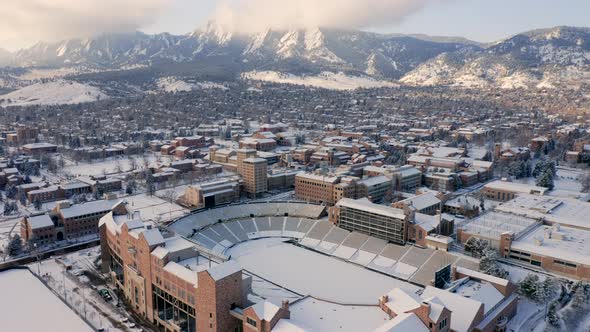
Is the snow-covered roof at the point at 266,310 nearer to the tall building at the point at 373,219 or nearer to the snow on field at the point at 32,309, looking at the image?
the snow on field at the point at 32,309

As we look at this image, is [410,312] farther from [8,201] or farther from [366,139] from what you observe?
[366,139]

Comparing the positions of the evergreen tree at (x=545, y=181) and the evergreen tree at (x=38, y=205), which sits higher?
the evergreen tree at (x=545, y=181)

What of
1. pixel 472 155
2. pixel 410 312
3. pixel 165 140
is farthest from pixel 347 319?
pixel 165 140

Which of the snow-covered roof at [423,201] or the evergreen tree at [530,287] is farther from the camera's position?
the snow-covered roof at [423,201]

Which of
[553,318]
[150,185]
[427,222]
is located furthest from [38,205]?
[553,318]

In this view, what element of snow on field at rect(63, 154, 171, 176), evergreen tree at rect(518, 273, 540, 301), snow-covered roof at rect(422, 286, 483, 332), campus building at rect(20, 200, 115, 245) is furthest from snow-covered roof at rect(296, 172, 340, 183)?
snow on field at rect(63, 154, 171, 176)

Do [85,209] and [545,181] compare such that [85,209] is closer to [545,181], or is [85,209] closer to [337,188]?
[337,188]

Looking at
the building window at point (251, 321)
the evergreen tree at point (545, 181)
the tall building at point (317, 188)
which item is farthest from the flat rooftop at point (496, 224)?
the building window at point (251, 321)
